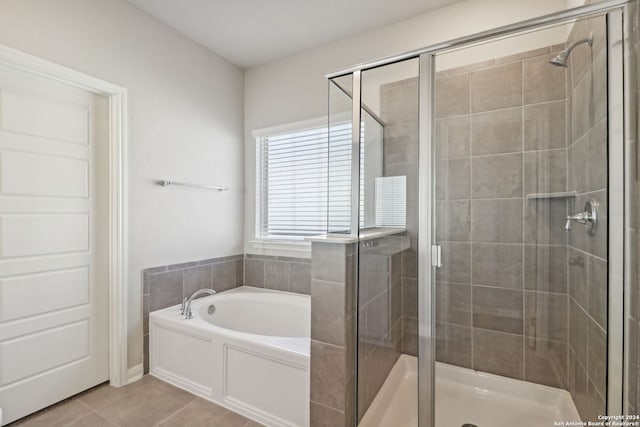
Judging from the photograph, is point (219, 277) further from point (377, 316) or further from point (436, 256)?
point (436, 256)

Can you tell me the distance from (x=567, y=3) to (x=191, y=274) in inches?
132

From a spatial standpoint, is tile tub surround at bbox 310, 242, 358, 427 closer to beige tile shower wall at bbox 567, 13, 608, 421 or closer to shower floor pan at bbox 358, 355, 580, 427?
shower floor pan at bbox 358, 355, 580, 427

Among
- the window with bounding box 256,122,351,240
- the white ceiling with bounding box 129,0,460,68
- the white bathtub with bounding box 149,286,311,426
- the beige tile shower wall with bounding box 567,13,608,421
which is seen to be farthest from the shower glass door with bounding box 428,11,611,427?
the window with bounding box 256,122,351,240

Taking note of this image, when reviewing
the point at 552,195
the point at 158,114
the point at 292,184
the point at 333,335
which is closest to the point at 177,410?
the point at 333,335

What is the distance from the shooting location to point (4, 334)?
1.68 meters

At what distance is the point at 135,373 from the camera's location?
2.18 meters

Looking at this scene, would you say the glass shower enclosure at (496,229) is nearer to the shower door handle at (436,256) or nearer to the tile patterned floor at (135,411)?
the shower door handle at (436,256)

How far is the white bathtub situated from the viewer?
65.4 inches

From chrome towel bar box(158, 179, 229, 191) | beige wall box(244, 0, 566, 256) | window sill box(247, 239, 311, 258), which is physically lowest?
window sill box(247, 239, 311, 258)

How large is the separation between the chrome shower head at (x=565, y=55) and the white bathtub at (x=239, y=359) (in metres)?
1.85

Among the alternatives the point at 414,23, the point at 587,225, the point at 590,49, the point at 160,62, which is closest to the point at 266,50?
the point at 160,62

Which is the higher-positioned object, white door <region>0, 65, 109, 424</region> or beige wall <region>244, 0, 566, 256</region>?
beige wall <region>244, 0, 566, 256</region>

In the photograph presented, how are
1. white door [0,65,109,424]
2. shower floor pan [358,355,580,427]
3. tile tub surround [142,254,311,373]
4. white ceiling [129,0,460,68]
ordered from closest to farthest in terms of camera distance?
shower floor pan [358,355,580,427] < white door [0,65,109,424] < white ceiling [129,0,460,68] < tile tub surround [142,254,311,373]

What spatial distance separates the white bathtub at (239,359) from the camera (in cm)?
166
